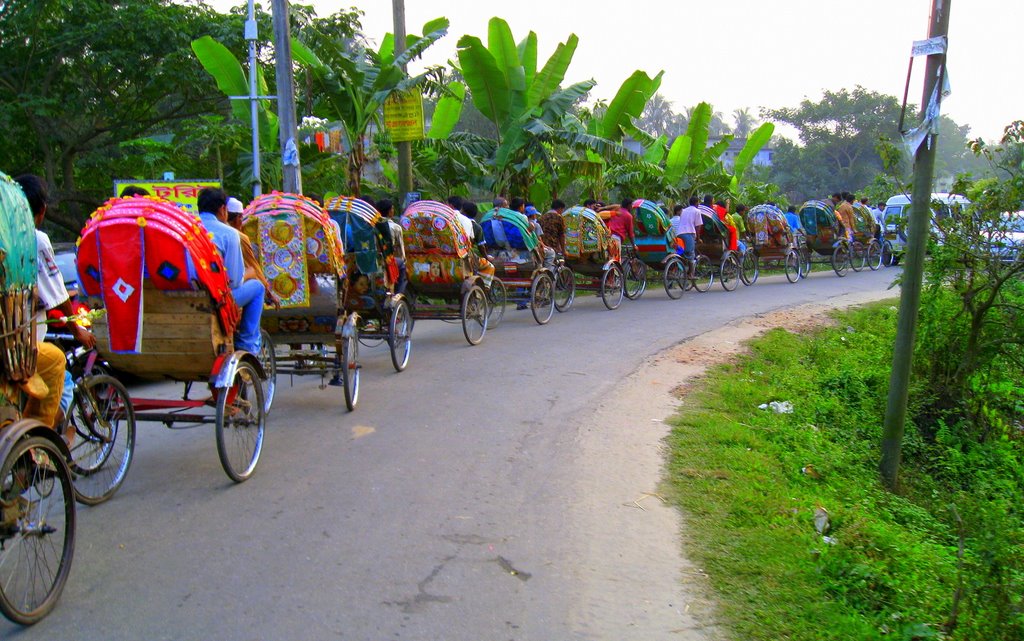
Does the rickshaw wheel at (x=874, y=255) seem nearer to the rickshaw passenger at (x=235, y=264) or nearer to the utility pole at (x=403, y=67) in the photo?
the utility pole at (x=403, y=67)

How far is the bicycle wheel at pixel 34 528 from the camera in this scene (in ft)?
11.8

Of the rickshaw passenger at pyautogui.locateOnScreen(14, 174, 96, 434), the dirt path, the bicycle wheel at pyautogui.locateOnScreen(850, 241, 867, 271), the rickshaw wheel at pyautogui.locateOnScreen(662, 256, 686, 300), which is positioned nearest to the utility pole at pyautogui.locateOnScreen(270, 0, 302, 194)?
the dirt path

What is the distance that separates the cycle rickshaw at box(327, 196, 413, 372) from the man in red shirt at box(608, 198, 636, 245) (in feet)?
23.3

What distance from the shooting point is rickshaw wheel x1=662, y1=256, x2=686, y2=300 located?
16.0 m

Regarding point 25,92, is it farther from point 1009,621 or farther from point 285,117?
point 1009,621

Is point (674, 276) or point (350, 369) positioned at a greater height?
point (674, 276)

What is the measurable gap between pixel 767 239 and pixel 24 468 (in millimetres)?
18063

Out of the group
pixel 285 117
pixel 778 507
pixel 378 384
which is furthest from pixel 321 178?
pixel 778 507

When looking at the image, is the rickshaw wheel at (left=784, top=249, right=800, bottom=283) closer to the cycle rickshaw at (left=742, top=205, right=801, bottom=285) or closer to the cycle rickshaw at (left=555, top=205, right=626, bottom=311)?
the cycle rickshaw at (left=742, top=205, right=801, bottom=285)

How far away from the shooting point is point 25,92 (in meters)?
17.0

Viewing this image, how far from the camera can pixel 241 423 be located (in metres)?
5.67

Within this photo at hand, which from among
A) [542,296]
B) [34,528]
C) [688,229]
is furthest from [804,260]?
[34,528]

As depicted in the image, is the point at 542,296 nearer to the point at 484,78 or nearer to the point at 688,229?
the point at 688,229

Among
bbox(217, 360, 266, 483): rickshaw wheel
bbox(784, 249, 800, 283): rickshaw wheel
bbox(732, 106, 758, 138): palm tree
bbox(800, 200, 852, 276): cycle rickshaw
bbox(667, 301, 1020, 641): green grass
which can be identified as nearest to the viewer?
bbox(667, 301, 1020, 641): green grass
